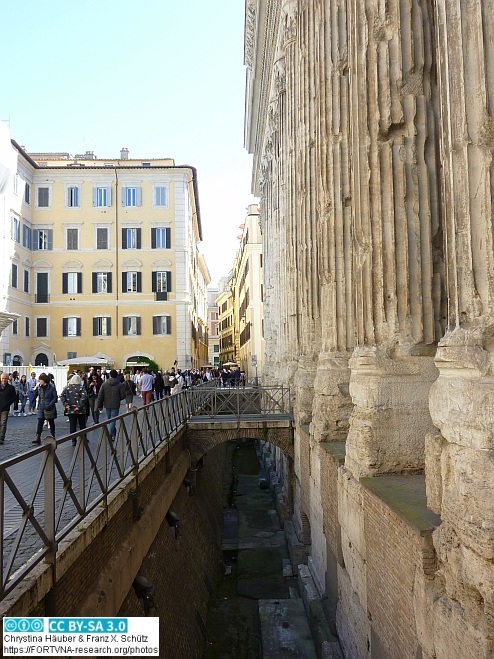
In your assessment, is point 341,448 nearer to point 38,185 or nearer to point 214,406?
point 214,406

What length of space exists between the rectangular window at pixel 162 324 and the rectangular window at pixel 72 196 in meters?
7.49

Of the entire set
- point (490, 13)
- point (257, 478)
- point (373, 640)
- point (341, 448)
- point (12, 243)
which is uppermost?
point (12, 243)

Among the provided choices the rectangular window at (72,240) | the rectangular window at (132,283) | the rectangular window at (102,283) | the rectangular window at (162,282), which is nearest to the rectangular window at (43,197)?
the rectangular window at (72,240)

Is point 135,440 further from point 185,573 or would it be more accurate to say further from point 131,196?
point 131,196

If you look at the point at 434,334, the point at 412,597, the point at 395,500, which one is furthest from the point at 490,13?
the point at 412,597

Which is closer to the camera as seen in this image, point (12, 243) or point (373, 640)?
point (373, 640)

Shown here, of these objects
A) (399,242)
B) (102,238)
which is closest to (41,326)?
(102,238)

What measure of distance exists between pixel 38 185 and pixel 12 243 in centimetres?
489

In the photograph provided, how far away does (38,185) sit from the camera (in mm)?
31688

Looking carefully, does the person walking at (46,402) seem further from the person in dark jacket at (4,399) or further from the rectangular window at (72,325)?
the rectangular window at (72,325)

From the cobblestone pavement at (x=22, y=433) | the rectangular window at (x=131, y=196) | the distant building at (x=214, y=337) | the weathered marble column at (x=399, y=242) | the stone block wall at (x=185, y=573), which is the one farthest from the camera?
the distant building at (x=214, y=337)

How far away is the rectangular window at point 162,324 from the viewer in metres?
31.5

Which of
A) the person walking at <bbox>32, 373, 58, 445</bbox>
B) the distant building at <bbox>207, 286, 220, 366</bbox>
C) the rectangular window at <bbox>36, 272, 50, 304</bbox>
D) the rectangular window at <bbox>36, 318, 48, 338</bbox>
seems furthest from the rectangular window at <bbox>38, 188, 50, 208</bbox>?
the distant building at <bbox>207, 286, 220, 366</bbox>

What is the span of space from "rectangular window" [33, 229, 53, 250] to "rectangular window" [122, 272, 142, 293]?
4347mm
